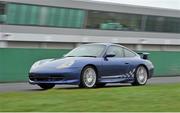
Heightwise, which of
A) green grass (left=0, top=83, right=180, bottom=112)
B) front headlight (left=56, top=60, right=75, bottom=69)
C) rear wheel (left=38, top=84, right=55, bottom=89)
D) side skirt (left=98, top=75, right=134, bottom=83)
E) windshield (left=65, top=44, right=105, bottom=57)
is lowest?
rear wheel (left=38, top=84, right=55, bottom=89)

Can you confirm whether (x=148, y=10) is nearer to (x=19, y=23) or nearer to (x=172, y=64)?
(x=19, y=23)

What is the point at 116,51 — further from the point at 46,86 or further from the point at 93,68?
the point at 46,86

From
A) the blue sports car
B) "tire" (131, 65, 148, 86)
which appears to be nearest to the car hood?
the blue sports car

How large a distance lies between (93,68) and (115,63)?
1.02 metres

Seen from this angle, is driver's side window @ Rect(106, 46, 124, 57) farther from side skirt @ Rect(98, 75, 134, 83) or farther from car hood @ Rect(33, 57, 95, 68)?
car hood @ Rect(33, 57, 95, 68)

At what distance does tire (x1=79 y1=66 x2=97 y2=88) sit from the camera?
1329cm

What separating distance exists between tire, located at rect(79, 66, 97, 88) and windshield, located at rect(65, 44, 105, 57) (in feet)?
1.89

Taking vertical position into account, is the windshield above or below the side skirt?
above

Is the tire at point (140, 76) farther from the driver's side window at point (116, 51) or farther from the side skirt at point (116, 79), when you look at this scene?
the driver's side window at point (116, 51)

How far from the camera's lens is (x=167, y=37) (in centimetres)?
6188

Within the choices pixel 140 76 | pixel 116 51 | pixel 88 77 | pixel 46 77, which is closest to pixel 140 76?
pixel 140 76

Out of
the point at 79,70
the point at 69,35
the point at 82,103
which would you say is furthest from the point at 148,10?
the point at 82,103

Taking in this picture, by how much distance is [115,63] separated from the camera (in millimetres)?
14484

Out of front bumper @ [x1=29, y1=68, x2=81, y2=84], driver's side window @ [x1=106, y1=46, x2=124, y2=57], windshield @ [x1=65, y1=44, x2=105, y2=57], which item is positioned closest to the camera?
front bumper @ [x1=29, y1=68, x2=81, y2=84]
